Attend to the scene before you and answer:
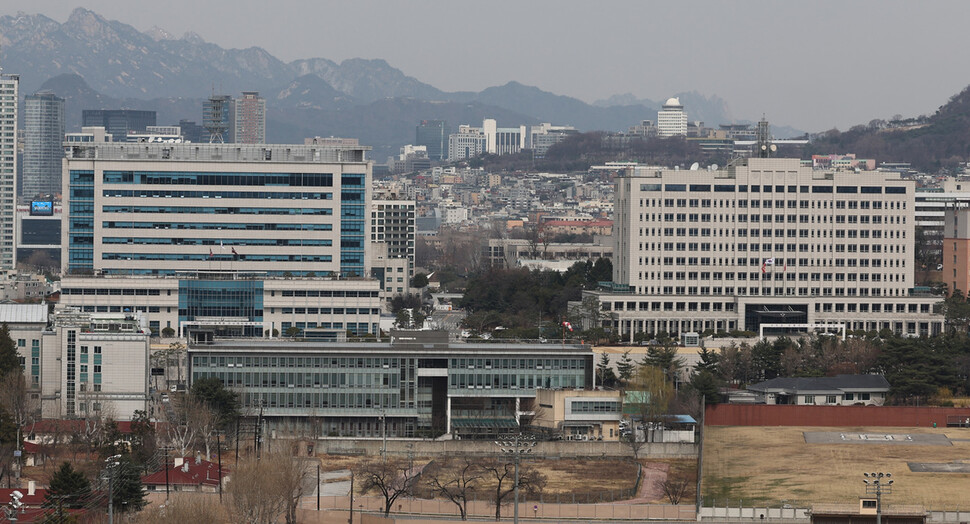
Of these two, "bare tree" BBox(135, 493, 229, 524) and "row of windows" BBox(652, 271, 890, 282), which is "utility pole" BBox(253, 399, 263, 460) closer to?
"bare tree" BBox(135, 493, 229, 524)

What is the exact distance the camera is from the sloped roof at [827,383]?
351 feet

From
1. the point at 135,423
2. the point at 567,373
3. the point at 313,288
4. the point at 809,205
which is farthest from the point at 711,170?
the point at 135,423

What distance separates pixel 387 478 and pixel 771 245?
6300 cm

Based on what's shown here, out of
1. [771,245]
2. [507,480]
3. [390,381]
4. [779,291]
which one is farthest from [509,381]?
[771,245]

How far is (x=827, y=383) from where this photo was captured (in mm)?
108000

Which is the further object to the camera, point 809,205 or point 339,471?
point 809,205

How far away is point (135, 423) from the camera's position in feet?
305

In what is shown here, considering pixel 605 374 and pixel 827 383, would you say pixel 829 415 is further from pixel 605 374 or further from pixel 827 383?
pixel 605 374

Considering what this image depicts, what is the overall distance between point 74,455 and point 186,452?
535 centimetres

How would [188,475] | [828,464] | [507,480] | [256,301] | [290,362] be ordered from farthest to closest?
[256,301] < [290,362] < [828,464] < [507,480] < [188,475]

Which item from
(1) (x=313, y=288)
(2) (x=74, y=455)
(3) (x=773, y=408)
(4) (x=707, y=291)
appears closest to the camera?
(2) (x=74, y=455)

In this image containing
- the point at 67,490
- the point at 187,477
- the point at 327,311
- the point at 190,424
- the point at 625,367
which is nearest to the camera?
the point at 67,490

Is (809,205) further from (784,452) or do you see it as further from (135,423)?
(135,423)

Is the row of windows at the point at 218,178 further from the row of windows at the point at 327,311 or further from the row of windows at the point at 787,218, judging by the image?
the row of windows at the point at 787,218
